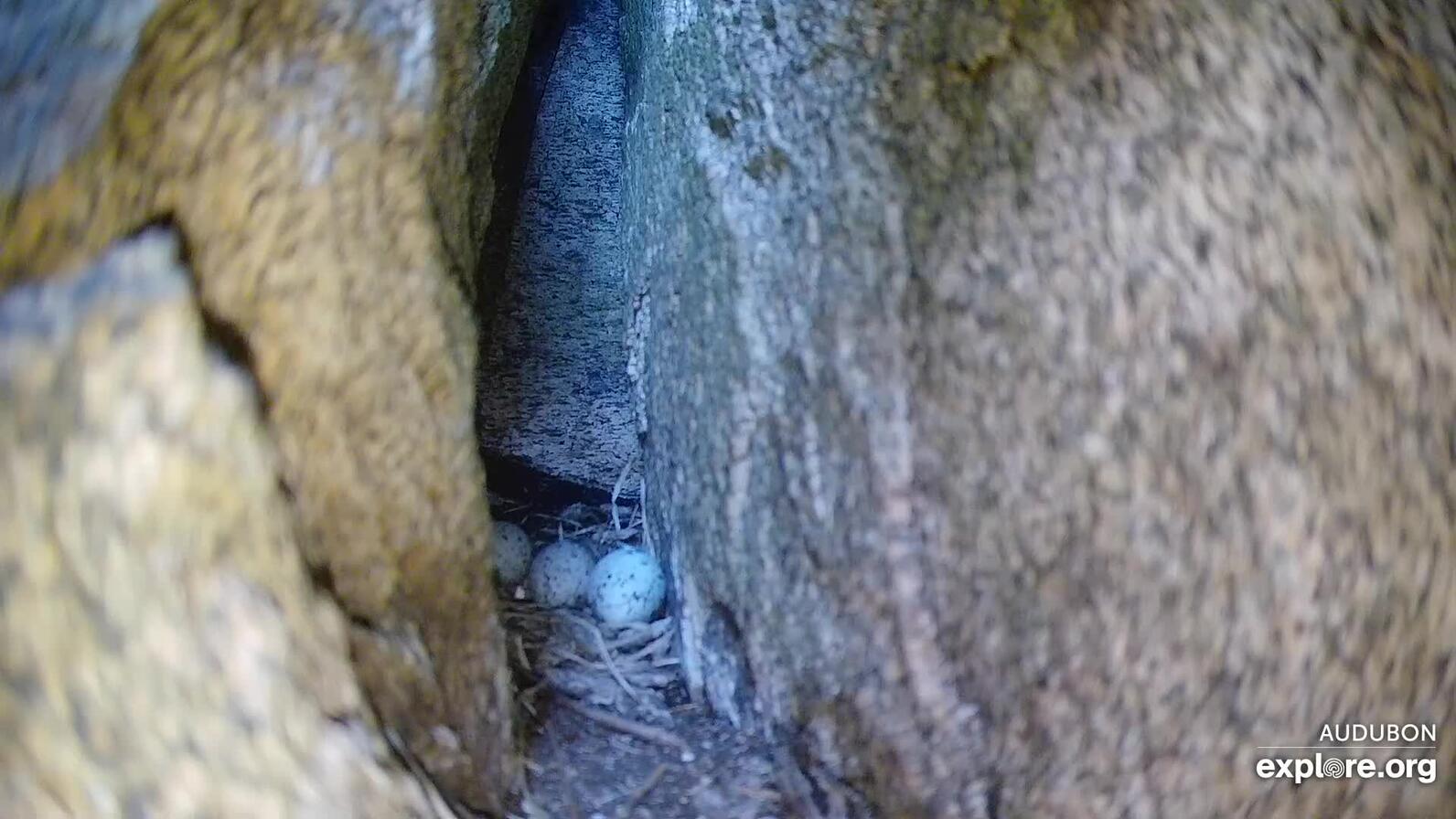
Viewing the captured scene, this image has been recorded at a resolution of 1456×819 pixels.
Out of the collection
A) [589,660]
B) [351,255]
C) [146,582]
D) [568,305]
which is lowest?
[589,660]

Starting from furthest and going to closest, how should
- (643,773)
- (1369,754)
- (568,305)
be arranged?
(568,305)
(643,773)
(1369,754)

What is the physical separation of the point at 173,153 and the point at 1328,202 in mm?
927

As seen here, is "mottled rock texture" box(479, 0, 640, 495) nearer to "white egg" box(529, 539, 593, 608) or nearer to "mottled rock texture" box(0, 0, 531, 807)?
"white egg" box(529, 539, 593, 608)

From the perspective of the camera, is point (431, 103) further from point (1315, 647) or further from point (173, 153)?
point (1315, 647)

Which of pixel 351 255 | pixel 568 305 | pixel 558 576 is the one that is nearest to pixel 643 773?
pixel 558 576

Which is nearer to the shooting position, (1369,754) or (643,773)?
(1369,754)

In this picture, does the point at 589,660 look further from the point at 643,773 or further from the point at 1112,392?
the point at 1112,392

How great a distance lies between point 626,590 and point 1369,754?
3.33 ft

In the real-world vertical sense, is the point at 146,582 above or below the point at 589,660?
above

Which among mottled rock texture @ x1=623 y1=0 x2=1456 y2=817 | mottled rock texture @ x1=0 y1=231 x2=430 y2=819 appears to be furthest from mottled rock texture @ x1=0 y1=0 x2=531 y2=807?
mottled rock texture @ x1=623 y1=0 x2=1456 y2=817

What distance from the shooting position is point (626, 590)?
5.47 ft

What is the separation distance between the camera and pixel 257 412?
843 mm

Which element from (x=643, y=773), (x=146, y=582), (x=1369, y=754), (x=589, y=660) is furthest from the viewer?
(x=589, y=660)

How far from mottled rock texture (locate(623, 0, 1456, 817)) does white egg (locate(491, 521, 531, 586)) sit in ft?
2.03
